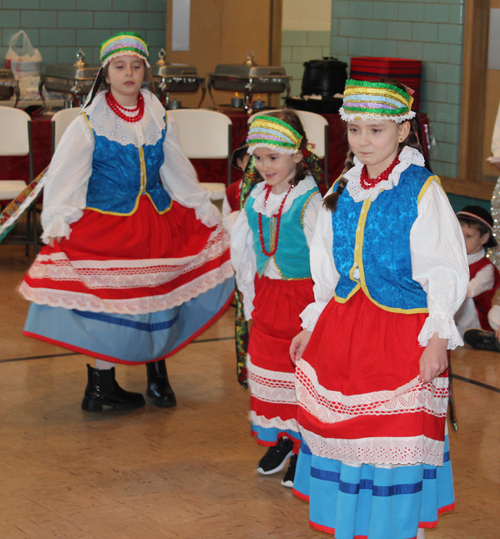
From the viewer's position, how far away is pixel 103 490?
285 centimetres

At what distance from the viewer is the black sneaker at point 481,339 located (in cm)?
447

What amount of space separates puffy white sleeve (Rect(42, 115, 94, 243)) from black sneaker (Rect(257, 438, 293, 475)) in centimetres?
112

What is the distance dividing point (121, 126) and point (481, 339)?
2.20 meters

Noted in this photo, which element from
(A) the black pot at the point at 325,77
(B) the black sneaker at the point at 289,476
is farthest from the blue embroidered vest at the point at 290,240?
(A) the black pot at the point at 325,77

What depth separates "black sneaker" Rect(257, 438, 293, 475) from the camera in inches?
118

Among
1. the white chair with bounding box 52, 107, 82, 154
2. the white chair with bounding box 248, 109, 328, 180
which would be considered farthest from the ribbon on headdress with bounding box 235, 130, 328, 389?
the white chair with bounding box 248, 109, 328, 180

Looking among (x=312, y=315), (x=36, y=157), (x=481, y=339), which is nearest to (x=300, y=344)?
(x=312, y=315)

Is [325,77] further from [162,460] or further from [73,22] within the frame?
[162,460]

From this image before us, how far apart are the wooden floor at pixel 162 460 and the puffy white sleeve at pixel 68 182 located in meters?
0.77

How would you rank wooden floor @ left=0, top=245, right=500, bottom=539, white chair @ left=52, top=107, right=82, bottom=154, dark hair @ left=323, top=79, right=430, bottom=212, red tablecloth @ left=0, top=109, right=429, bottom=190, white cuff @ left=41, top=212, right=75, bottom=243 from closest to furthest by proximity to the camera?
dark hair @ left=323, top=79, right=430, bottom=212, wooden floor @ left=0, top=245, right=500, bottom=539, white cuff @ left=41, top=212, right=75, bottom=243, white chair @ left=52, top=107, right=82, bottom=154, red tablecloth @ left=0, top=109, right=429, bottom=190

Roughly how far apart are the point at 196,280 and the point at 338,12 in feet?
16.5

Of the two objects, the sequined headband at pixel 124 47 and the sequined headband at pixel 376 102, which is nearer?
the sequined headband at pixel 376 102

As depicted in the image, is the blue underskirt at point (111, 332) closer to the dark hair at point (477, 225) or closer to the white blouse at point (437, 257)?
the white blouse at point (437, 257)

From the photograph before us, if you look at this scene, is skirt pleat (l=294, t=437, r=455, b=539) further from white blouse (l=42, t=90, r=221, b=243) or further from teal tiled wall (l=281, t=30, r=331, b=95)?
teal tiled wall (l=281, t=30, r=331, b=95)
